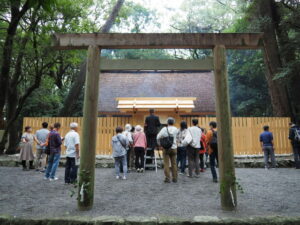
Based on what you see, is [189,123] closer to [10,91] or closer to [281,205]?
[281,205]

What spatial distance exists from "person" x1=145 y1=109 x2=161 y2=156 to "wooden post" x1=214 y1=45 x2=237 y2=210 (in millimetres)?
3665

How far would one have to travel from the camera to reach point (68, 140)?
5828 millimetres

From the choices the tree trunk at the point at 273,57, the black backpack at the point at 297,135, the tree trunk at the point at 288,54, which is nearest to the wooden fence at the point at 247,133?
the tree trunk at the point at 273,57

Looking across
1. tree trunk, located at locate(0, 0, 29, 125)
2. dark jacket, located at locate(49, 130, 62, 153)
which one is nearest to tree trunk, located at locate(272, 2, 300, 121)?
dark jacket, located at locate(49, 130, 62, 153)

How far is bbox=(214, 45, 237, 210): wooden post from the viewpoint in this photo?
3887 mm

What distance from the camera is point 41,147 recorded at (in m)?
7.78

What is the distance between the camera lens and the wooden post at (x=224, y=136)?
3.89 m

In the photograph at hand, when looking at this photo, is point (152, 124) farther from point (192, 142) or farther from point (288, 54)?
point (288, 54)

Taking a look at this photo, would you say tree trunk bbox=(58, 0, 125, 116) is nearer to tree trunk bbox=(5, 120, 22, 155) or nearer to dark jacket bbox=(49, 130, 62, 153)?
tree trunk bbox=(5, 120, 22, 155)

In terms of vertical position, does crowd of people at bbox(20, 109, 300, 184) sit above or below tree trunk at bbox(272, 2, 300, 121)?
below

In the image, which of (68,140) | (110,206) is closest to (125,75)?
(68,140)

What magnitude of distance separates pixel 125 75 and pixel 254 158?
10.2 metres

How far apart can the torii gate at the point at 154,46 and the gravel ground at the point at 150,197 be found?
0.29 m

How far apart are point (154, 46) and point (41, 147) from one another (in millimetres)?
5624
